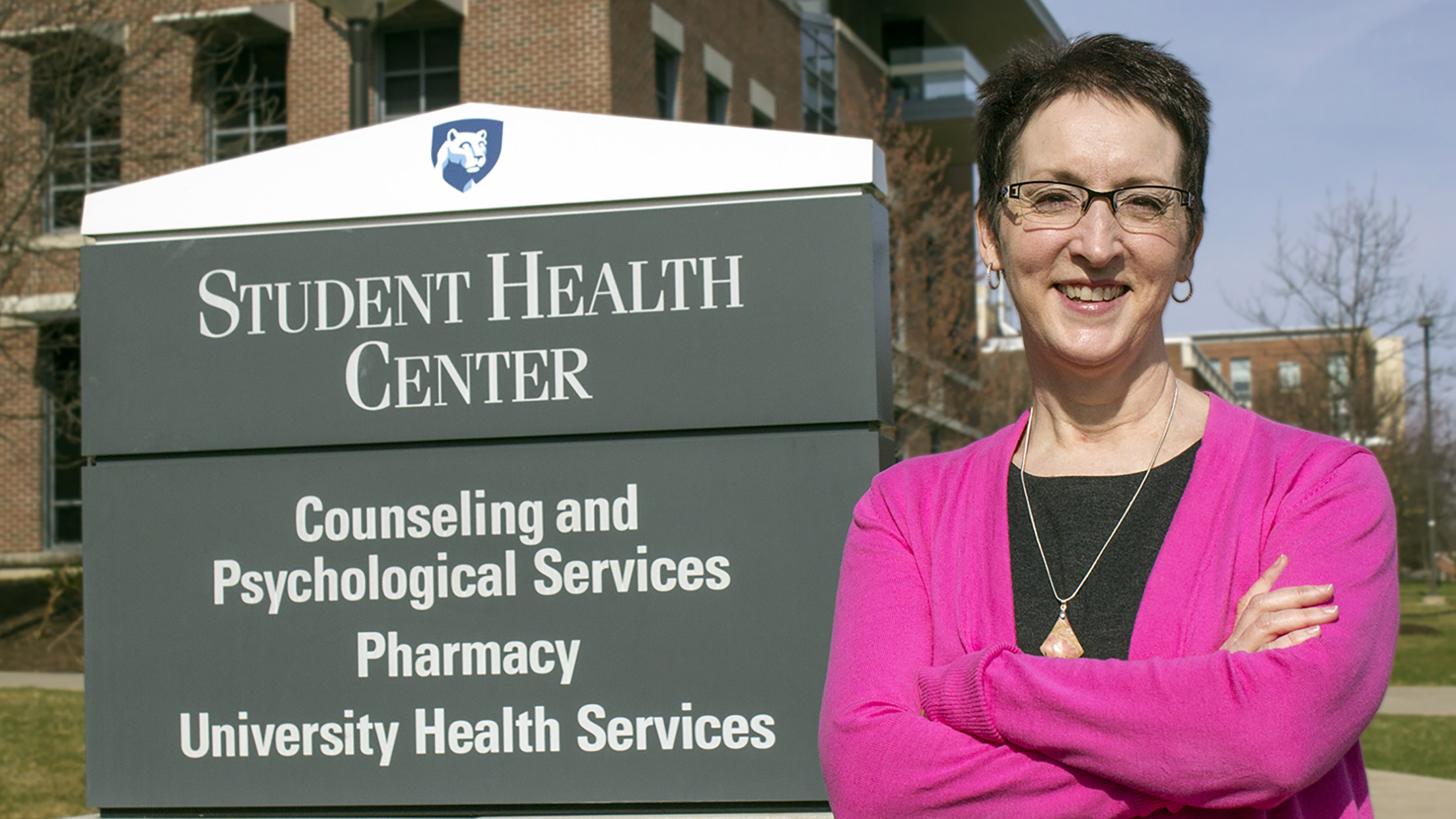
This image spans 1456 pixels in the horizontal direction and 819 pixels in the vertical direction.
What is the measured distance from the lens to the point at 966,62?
29.9 m

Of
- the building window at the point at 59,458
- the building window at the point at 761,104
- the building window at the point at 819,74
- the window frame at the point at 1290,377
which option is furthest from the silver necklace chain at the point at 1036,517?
the window frame at the point at 1290,377

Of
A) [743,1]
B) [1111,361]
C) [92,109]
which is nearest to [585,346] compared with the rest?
[1111,361]

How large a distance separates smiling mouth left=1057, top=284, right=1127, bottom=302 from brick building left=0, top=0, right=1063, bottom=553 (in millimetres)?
14405

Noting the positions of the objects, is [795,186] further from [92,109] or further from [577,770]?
[92,109]

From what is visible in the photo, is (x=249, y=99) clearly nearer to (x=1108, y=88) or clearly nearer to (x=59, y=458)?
(x=59, y=458)

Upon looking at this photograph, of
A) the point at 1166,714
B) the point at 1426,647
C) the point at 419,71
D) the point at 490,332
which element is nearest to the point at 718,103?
the point at 419,71

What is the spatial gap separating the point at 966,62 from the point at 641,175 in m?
28.0

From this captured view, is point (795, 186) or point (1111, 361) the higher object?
point (795, 186)

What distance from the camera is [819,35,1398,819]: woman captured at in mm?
1864

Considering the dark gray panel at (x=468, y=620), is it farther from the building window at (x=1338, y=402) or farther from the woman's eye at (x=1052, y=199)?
the building window at (x=1338, y=402)

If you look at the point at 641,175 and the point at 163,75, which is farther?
the point at 163,75

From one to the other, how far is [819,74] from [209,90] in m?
11.8

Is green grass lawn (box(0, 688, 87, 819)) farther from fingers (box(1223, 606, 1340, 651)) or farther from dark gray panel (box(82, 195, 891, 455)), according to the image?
fingers (box(1223, 606, 1340, 651))

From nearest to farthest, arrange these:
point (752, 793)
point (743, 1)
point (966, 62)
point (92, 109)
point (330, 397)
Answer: point (752, 793), point (330, 397), point (92, 109), point (743, 1), point (966, 62)
